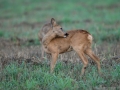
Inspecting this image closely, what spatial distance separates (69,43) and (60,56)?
1.61 m

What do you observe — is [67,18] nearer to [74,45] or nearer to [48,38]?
[48,38]

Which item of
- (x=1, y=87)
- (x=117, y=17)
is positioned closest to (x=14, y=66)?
(x=1, y=87)

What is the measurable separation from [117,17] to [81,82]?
12.8 meters

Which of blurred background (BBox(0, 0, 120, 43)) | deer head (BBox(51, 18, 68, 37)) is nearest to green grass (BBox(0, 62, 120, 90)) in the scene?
deer head (BBox(51, 18, 68, 37))

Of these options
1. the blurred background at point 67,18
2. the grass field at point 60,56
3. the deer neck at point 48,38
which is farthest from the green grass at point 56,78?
the blurred background at point 67,18

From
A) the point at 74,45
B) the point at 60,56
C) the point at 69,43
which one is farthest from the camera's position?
the point at 60,56

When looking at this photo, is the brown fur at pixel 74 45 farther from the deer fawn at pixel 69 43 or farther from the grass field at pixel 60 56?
the grass field at pixel 60 56

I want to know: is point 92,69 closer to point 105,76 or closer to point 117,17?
point 105,76

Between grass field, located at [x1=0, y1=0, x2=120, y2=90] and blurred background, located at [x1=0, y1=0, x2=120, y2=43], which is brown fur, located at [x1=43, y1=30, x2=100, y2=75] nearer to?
grass field, located at [x1=0, y1=0, x2=120, y2=90]

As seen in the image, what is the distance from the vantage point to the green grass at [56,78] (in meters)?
8.23

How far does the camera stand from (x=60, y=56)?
11945 mm

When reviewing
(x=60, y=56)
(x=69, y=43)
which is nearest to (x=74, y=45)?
(x=69, y=43)

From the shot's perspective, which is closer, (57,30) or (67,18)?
(57,30)

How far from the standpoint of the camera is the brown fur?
10.2m
